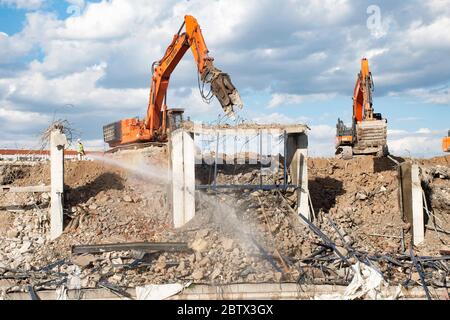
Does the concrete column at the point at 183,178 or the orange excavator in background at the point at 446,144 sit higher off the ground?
the orange excavator in background at the point at 446,144

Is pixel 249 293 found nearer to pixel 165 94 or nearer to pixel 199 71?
pixel 199 71

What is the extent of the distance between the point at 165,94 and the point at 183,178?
5.93m

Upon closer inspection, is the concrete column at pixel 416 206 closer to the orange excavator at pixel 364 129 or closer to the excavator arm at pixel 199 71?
the orange excavator at pixel 364 129

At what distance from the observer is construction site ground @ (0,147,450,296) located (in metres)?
13.1

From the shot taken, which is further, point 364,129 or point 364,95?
point 364,95

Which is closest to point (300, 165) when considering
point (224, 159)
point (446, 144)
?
point (224, 159)

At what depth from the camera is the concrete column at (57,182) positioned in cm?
1485

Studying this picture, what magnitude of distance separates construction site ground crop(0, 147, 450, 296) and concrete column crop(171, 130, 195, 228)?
302 millimetres

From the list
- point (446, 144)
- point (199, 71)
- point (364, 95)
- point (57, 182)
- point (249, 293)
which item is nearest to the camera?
point (249, 293)

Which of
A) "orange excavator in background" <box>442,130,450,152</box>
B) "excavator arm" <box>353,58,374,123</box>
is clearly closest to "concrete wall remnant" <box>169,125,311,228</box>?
"excavator arm" <box>353,58,374,123</box>

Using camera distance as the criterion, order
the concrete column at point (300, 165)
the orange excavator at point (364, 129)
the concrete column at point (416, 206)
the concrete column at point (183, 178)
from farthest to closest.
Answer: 1. the orange excavator at point (364, 129)
2. the concrete column at point (416, 206)
3. the concrete column at point (300, 165)
4. the concrete column at point (183, 178)

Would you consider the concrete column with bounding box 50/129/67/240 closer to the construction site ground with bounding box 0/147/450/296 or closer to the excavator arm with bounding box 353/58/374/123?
the construction site ground with bounding box 0/147/450/296

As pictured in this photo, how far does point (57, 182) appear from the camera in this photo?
15.0 metres

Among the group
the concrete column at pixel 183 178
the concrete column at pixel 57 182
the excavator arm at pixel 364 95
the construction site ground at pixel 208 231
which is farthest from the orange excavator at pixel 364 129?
the concrete column at pixel 57 182
